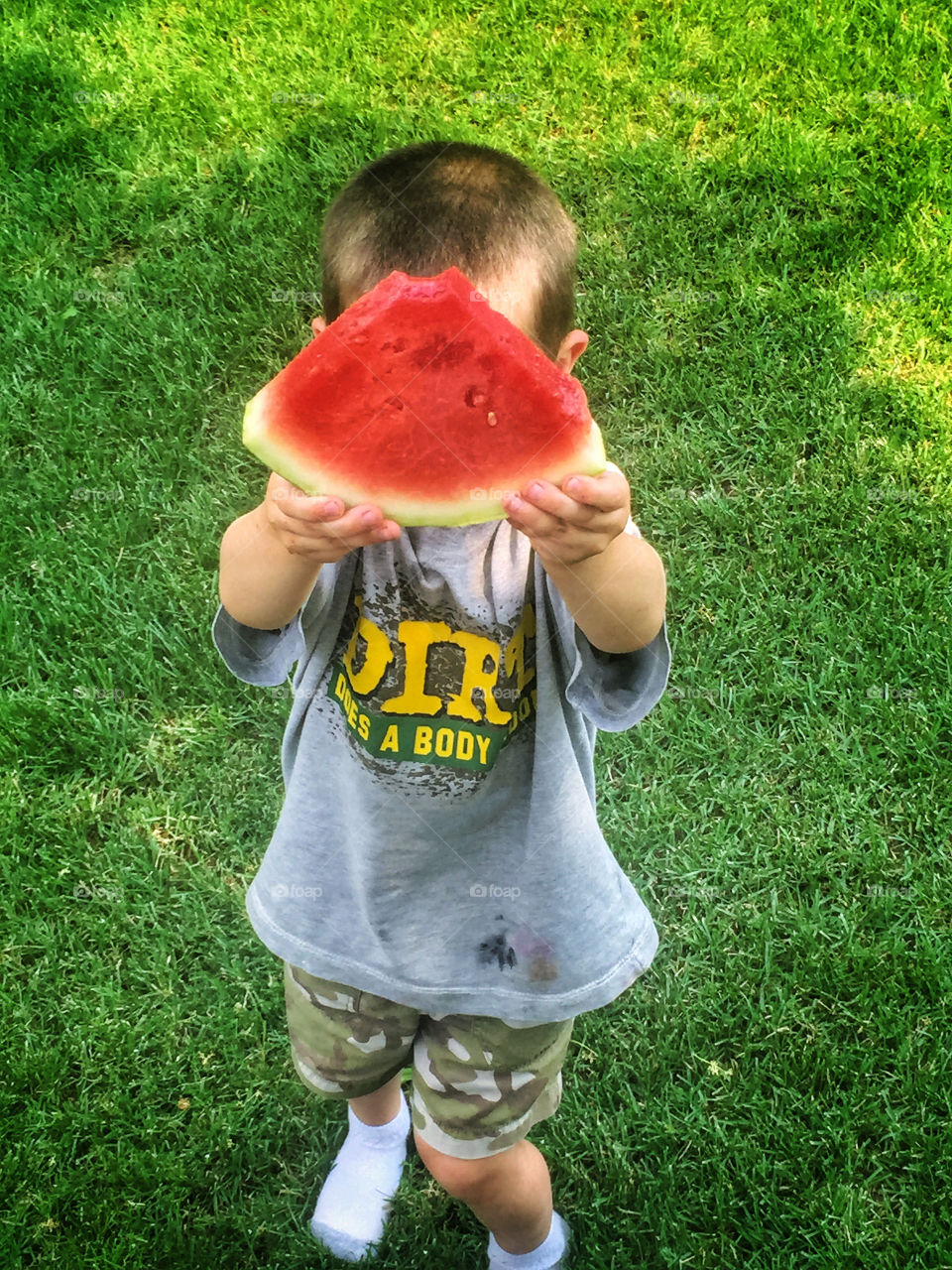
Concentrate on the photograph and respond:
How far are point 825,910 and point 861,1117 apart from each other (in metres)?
0.50

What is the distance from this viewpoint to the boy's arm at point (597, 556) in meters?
1.28

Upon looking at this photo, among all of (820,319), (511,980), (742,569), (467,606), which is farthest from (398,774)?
(820,319)

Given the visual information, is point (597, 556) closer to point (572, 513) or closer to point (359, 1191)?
point (572, 513)

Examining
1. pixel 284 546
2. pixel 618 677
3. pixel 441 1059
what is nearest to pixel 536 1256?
pixel 441 1059

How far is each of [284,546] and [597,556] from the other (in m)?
0.43

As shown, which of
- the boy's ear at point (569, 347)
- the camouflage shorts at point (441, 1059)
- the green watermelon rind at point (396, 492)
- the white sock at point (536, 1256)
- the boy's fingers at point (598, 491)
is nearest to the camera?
the boy's fingers at point (598, 491)

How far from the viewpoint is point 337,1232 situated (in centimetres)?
242

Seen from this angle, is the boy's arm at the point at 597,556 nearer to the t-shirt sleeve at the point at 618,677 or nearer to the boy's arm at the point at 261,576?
the t-shirt sleeve at the point at 618,677

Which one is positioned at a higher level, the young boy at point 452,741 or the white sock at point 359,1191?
the young boy at point 452,741

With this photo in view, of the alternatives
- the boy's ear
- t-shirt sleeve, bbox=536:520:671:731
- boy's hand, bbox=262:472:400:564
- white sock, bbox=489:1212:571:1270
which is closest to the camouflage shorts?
white sock, bbox=489:1212:571:1270

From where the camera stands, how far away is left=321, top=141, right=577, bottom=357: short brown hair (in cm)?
146

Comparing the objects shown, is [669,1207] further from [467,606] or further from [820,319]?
[820,319]

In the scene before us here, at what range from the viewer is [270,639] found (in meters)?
1.64

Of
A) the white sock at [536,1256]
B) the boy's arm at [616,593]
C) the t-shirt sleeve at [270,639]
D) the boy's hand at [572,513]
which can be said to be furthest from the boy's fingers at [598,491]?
the white sock at [536,1256]
